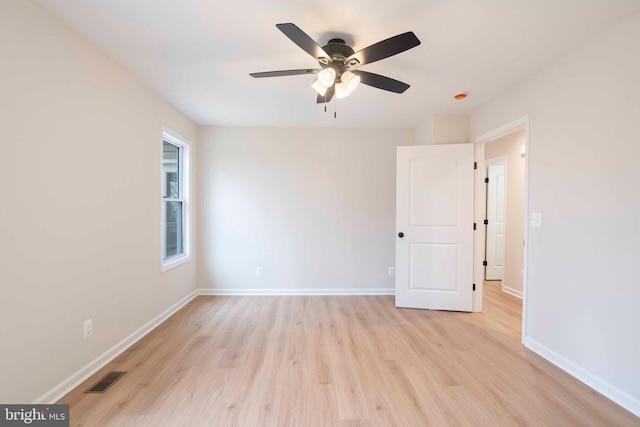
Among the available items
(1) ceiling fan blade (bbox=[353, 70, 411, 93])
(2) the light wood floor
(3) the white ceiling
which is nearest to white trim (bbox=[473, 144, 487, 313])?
(2) the light wood floor

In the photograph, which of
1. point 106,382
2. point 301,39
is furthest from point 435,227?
point 106,382

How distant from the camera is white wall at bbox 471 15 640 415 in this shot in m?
1.65

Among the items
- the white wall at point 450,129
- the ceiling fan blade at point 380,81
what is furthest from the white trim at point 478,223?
the ceiling fan blade at point 380,81

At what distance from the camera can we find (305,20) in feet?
5.48

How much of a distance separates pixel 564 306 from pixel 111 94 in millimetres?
4031

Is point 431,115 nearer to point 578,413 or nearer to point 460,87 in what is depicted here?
point 460,87

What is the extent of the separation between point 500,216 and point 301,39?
4669 millimetres

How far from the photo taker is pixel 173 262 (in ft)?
10.5

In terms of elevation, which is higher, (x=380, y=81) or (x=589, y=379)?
(x=380, y=81)

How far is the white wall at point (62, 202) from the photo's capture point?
1.45 metres

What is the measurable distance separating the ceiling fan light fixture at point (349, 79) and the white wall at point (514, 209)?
3.42 meters
